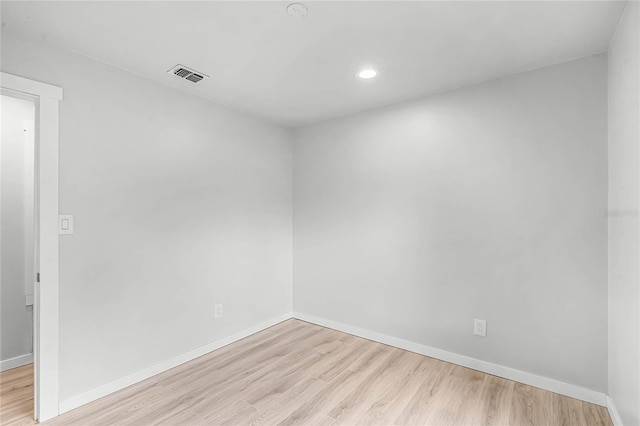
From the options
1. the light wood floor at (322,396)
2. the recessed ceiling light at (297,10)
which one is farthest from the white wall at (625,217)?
the recessed ceiling light at (297,10)

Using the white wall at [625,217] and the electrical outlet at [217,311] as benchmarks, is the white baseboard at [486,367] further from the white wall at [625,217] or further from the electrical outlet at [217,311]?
the electrical outlet at [217,311]

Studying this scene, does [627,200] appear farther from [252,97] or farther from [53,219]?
[53,219]

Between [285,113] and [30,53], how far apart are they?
6.60 feet

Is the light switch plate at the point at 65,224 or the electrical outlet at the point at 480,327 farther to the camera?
the electrical outlet at the point at 480,327

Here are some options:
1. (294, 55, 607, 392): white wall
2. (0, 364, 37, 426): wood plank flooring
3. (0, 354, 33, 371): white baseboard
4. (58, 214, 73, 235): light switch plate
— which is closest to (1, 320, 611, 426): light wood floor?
(0, 364, 37, 426): wood plank flooring

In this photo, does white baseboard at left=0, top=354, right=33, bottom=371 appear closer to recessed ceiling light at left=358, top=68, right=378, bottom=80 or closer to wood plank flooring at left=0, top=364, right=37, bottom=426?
wood plank flooring at left=0, top=364, right=37, bottom=426

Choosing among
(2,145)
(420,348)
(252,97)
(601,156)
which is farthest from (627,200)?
(2,145)

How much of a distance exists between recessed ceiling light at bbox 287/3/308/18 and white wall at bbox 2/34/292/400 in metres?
1.46

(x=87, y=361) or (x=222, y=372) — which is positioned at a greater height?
(x=87, y=361)

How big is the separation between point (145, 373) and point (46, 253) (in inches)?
46.1

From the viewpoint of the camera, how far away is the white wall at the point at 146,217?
6.65 feet

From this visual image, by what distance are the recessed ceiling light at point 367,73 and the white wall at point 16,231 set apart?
2957 millimetres

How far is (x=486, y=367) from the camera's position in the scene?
2.47 meters

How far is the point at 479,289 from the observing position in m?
2.52
